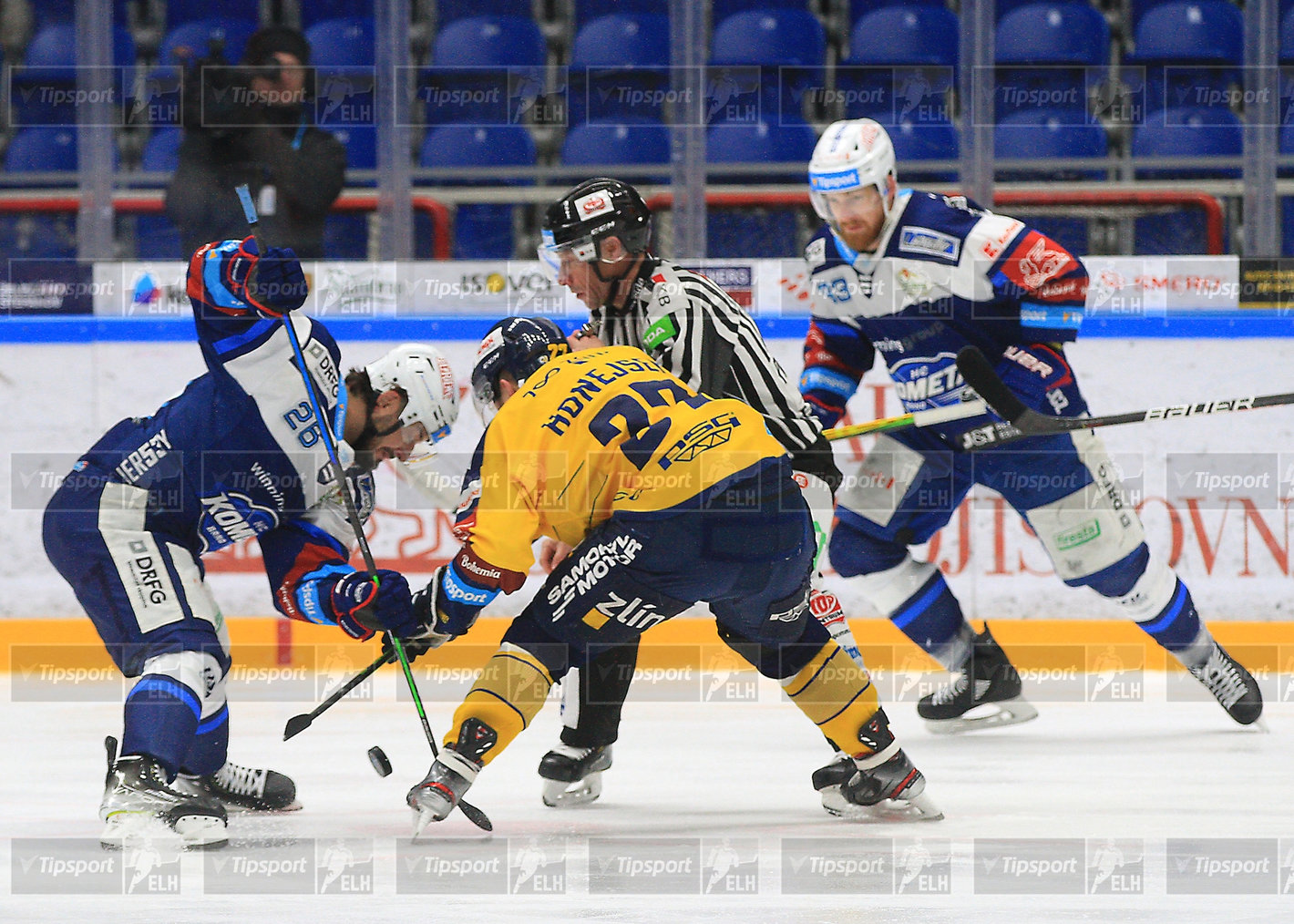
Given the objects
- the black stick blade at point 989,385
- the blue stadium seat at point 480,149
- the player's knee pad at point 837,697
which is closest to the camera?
the player's knee pad at point 837,697

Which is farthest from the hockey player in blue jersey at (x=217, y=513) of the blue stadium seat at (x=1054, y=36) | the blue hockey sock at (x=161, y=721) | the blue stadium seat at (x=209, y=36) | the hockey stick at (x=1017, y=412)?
the blue stadium seat at (x=209, y=36)

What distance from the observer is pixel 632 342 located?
12.0ft

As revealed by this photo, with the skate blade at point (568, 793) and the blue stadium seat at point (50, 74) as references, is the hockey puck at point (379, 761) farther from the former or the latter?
the blue stadium seat at point (50, 74)

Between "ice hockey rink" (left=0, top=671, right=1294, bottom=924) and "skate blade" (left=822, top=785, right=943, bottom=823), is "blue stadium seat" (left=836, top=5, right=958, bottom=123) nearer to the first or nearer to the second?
"ice hockey rink" (left=0, top=671, right=1294, bottom=924)

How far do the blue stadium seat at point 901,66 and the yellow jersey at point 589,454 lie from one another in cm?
376

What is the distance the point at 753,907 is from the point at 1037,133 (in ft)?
14.6

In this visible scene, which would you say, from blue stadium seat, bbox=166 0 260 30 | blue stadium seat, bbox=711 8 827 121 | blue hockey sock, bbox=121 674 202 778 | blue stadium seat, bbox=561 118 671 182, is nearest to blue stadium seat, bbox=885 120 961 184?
blue stadium seat, bbox=711 8 827 121

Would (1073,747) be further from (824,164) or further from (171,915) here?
(171,915)

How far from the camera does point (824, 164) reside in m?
4.27

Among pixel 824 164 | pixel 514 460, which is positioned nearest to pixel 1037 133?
pixel 824 164

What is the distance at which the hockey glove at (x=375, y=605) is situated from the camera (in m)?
3.13

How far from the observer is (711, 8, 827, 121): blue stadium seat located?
275 inches

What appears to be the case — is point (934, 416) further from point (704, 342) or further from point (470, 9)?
point (470, 9)

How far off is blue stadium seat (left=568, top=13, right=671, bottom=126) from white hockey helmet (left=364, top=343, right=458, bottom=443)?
3314mm
